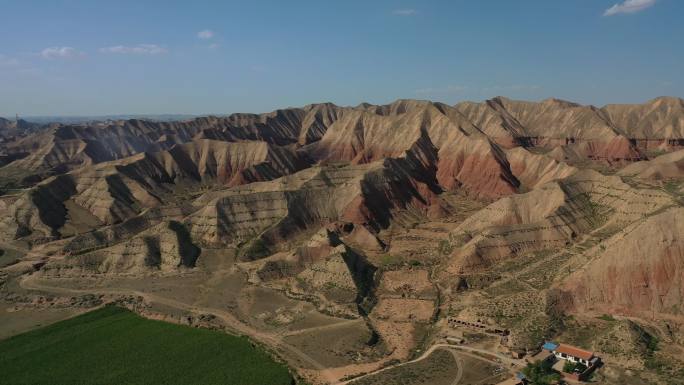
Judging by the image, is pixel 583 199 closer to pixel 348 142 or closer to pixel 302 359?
pixel 302 359

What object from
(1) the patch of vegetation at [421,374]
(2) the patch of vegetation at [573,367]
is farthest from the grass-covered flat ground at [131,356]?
(2) the patch of vegetation at [573,367]

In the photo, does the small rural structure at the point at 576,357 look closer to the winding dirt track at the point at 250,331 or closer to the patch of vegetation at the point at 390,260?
the winding dirt track at the point at 250,331

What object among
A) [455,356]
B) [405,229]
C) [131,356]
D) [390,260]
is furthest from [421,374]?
[405,229]

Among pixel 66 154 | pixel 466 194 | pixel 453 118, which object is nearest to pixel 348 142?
pixel 453 118

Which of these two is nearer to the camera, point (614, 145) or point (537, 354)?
point (537, 354)

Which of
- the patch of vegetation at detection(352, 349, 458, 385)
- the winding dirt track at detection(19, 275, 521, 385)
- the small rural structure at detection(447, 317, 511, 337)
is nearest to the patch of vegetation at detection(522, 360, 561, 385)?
the winding dirt track at detection(19, 275, 521, 385)

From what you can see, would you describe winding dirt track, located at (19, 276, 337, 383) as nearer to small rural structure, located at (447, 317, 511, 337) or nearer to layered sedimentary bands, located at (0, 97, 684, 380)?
layered sedimentary bands, located at (0, 97, 684, 380)
